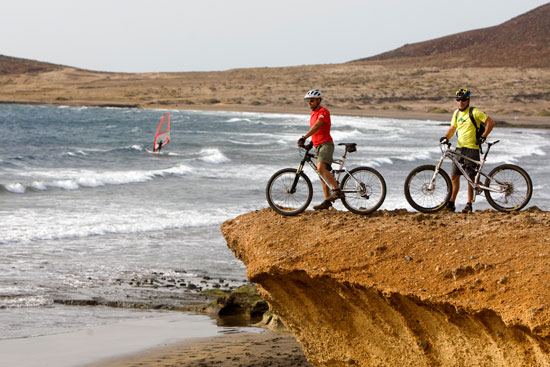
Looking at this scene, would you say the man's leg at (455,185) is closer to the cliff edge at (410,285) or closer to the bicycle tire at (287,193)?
the cliff edge at (410,285)

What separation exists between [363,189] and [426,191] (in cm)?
87

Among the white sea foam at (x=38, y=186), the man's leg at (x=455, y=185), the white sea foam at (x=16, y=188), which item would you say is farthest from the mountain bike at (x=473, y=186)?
the white sea foam at (x=38, y=186)

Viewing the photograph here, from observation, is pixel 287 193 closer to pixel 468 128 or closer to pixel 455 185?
pixel 455 185

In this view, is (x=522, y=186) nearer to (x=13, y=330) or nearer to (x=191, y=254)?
(x=13, y=330)

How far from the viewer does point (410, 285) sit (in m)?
6.39

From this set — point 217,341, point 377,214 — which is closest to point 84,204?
point 217,341

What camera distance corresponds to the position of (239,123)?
69.5 metres

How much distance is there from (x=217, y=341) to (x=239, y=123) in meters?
60.0

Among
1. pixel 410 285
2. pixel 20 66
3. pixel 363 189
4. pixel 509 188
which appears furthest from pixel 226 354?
pixel 20 66

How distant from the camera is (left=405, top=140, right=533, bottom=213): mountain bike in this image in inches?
357

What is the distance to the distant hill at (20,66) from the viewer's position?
5566 inches

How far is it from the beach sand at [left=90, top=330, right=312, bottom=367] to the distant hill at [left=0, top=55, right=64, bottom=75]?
139 meters

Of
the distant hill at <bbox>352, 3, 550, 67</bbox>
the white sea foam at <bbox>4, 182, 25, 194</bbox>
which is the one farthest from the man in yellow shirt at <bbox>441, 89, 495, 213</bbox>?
the distant hill at <bbox>352, 3, 550, 67</bbox>

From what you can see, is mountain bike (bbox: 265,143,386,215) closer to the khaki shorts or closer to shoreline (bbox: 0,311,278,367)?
the khaki shorts
